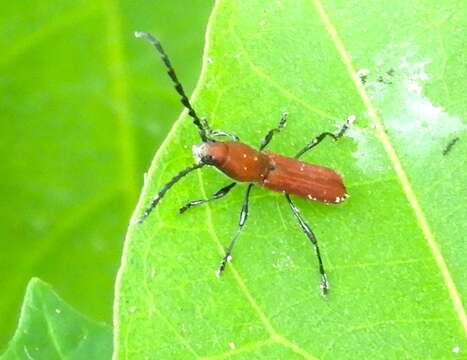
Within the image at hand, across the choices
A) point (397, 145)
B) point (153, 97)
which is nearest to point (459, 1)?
point (397, 145)

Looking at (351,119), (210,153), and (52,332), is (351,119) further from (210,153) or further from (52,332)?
(52,332)

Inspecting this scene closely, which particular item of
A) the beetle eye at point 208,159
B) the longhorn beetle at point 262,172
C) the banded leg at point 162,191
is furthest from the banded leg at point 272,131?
the banded leg at point 162,191

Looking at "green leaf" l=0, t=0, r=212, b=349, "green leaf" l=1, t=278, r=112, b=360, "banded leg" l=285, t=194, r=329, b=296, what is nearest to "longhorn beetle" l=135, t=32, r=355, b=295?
"banded leg" l=285, t=194, r=329, b=296

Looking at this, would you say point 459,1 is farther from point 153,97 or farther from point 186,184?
point 153,97

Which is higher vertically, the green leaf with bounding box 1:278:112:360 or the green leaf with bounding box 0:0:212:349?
the green leaf with bounding box 0:0:212:349

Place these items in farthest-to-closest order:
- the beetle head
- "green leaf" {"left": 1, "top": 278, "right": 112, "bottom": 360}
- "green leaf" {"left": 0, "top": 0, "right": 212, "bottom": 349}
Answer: "green leaf" {"left": 0, "top": 0, "right": 212, "bottom": 349}
the beetle head
"green leaf" {"left": 1, "top": 278, "right": 112, "bottom": 360}

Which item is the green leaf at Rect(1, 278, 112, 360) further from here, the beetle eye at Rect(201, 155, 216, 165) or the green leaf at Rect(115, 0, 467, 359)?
the beetle eye at Rect(201, 155, 216, 165)
